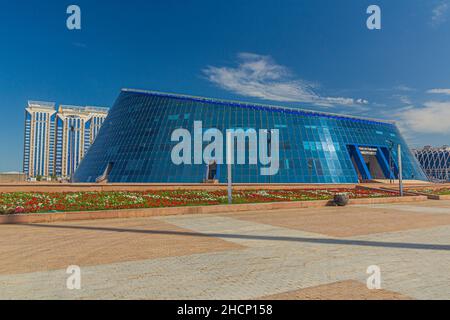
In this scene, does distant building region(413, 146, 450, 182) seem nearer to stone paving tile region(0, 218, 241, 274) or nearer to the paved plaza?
the paved plaza

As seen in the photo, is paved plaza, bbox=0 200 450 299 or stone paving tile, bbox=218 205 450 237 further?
stone paving tile, bbox=218 205 450 237

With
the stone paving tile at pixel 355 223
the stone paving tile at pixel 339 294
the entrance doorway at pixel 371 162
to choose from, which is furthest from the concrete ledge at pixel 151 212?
the entrance doorway at pixel 371 162

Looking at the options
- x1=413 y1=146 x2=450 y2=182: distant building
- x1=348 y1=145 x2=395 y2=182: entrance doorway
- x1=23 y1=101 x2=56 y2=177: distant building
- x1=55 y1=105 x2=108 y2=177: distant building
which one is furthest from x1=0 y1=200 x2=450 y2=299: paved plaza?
x1=23 y1=101 x2=56 y2=177: distant building

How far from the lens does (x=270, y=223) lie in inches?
603

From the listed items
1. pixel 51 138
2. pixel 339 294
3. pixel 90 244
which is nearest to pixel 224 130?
pixel 90 244

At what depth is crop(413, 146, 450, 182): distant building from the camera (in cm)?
11954

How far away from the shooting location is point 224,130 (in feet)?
154

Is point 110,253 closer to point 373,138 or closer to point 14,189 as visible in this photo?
point 14,189

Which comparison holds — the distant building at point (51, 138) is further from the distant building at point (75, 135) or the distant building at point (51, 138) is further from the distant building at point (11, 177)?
the distant building at point (11, 177)

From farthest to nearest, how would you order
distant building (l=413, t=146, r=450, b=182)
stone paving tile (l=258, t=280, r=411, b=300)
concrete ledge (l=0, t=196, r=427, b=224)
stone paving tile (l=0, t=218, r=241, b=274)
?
distant building (l=413, t=146, r=450, b=182), concrete ledge (l=0, t=196, r=427, b=224), stone paving tile (l=0, t=218, r=241, b=274), stone paving tile (l=258, t=280, r=411, b=300)

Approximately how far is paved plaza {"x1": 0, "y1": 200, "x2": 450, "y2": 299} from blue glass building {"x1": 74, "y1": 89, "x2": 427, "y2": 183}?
29.1m

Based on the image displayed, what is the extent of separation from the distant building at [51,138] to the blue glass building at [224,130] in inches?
3802

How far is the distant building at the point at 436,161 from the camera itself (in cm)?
11954
